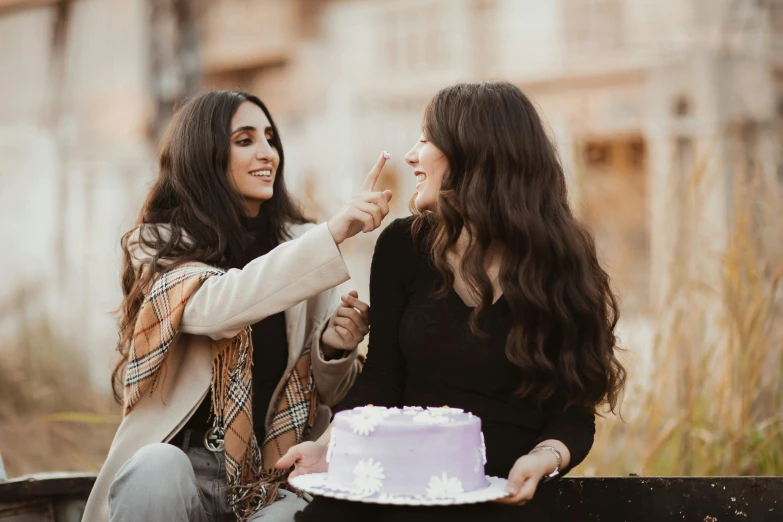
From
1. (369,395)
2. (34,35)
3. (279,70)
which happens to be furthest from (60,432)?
(279,70)

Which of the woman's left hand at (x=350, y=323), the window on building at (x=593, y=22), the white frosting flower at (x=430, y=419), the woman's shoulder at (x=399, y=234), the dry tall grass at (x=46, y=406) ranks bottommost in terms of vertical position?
the dry tall grass at (x=46, y=406)

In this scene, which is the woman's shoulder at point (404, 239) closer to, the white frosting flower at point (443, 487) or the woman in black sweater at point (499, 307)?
the woman in black sweater at point (499, 307)

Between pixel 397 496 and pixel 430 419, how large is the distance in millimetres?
157

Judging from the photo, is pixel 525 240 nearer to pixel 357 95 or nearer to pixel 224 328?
pixel 224 328

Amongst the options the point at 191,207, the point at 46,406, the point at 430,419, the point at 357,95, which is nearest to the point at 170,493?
the point at 430,419

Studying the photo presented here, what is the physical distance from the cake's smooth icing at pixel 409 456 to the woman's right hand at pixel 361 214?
18.9 inches

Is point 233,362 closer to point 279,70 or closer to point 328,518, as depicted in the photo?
point 328,518

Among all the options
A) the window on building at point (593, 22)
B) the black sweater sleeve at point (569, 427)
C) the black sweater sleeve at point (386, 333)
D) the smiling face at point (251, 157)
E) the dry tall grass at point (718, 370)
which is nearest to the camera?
the black sweater sleeve at point (569, 427)

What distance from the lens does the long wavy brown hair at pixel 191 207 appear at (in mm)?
2455

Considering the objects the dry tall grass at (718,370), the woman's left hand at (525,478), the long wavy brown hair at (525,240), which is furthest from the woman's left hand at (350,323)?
the dry tall grass at (718,370)

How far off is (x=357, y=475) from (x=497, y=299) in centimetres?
53

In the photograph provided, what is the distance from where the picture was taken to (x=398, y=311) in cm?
229

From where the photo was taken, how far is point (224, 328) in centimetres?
226

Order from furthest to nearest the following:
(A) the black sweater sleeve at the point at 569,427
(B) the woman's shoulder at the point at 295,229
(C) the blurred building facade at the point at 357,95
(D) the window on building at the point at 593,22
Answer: (D) the window on building at the point at 593,22
(C) the blurred building facade at the point at 357,95
(B) the woman's shoulder at the point at 295,229
(A) the black sweater sleeve at the point at 569,427
